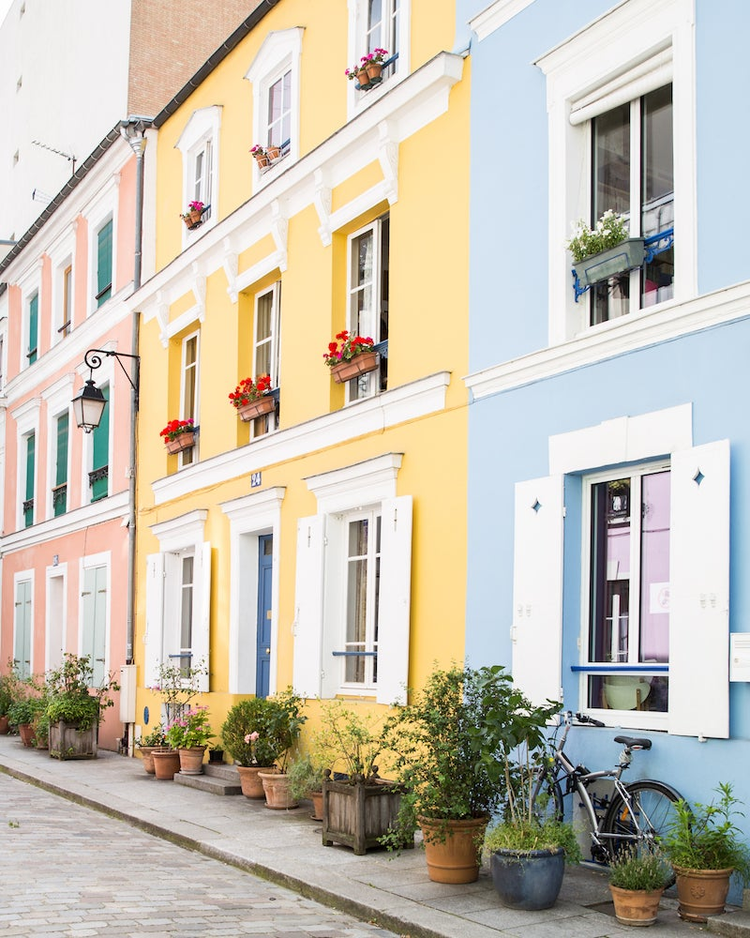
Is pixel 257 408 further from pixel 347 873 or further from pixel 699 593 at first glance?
pixel 699 593

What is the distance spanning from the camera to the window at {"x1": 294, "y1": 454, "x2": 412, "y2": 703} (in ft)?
36.6

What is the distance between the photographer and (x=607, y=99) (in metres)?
8.62

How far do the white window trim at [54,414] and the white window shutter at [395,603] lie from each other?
37.5 feet

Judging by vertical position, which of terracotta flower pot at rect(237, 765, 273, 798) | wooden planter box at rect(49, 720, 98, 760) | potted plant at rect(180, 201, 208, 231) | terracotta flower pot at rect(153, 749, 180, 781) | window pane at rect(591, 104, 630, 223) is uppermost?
potted plant at rect(180, 201, 208, 231)

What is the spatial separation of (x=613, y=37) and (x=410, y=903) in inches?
243

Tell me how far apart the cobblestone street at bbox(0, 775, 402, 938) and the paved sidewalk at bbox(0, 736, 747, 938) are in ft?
0.45

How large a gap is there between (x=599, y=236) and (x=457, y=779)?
13.2 ft

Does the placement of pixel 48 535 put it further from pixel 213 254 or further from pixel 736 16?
pixel 736 16

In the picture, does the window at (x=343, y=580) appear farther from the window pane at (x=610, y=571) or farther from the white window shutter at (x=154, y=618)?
the white window shutter at (x=154, y=618)

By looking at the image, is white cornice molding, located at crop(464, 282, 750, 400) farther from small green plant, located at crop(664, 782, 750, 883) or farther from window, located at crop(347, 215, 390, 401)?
small green plant, located at crop(664, 782, 750, 883)

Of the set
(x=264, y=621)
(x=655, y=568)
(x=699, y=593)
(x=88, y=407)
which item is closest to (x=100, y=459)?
(x=88, y=407)

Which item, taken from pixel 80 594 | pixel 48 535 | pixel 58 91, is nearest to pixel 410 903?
pixel 80 594

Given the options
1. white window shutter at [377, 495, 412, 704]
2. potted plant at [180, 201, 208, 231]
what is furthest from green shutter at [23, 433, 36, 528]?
white window shutter at [377, 495, 412, 704]

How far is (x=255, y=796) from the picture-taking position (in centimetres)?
1188
